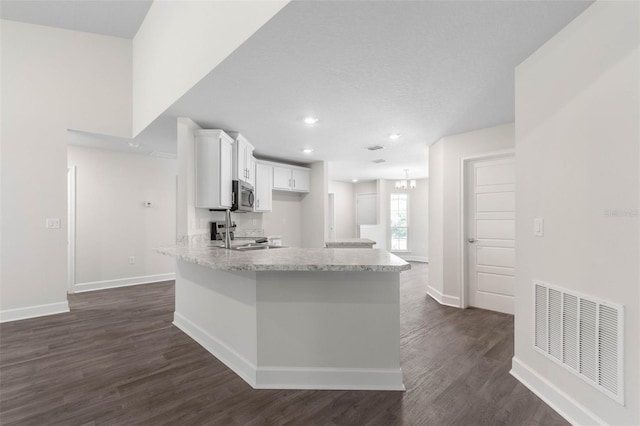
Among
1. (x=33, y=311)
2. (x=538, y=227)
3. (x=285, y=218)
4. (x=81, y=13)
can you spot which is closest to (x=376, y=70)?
(x=538, y=227)

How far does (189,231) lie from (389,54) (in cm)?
278

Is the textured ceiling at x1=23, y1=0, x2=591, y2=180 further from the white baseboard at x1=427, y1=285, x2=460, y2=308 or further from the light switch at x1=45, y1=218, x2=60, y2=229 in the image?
the white baseboard at x1=427, y1=285, x2=460, y2=308

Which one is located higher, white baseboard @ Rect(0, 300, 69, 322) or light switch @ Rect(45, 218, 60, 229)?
light switch @ Rect(45, 218, 60, 229)

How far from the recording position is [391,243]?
338 inches

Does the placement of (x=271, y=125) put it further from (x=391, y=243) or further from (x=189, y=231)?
(x=391, y=243)

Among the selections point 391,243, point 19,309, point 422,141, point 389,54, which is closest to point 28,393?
point 19,309

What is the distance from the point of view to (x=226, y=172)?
3.57 metres

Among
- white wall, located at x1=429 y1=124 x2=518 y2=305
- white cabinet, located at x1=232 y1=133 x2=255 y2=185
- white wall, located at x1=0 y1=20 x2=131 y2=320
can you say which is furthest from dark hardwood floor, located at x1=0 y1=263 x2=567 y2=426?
white cabinet, located at x1=232 y1=133 x2=255 y2=185

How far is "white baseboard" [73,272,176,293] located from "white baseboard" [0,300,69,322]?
3.48 ft

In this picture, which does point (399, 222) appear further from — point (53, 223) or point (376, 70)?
point (53, 223)

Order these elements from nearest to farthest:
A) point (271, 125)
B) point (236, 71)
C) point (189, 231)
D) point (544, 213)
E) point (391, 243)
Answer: point (544, 213) < point (236, 71) < point (189, 231) < point (271, 125) < point (391, 243)

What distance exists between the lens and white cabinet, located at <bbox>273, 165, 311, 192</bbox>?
5.50 m

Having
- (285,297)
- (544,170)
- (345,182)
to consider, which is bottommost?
(285,297)

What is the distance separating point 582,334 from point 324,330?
1.57m
